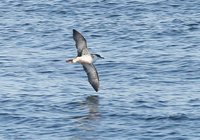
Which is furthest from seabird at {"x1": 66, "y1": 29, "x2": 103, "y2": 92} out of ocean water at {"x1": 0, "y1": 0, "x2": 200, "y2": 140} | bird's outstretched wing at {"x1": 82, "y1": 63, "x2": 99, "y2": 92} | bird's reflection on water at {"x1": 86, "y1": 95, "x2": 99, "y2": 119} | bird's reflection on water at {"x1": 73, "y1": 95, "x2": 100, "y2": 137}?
ocean water at {"x1": 0, "y1": 0, "x2": 200, "y2": 140}

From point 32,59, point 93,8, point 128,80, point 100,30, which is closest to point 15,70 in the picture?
point 32,59

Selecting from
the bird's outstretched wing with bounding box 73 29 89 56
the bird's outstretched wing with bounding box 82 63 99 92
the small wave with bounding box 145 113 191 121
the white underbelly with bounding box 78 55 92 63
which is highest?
the bird's outstretched wing with bounding box 73 29 89 56

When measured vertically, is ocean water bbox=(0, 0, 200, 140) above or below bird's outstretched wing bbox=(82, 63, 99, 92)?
below

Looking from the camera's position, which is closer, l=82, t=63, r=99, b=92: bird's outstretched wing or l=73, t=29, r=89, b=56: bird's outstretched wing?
l=73, t=29, r=89, b=56: bird's outstretched wing

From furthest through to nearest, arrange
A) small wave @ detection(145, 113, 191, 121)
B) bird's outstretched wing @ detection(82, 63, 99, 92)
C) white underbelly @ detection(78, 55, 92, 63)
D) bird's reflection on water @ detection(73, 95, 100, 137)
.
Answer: bird's outstretched wing @ detection(82, 63, 99, 92), white underbelly @ detection(78, 55, 92, 63), small wave @ detection(145, 113, 191, 121), bird's reflection on water @ detection(73, 95, 100, 137)

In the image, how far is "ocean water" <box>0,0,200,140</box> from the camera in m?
35.1

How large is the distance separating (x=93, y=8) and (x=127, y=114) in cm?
2253

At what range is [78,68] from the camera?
4534 centimetres

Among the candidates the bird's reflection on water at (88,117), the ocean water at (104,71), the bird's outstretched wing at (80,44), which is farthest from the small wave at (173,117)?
the bird's outstretched wing at (80,44)

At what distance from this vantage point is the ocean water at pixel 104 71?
35094 mm

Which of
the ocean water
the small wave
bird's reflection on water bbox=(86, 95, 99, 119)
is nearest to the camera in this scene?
the ocean water

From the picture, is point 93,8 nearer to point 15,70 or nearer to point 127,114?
point 15,70

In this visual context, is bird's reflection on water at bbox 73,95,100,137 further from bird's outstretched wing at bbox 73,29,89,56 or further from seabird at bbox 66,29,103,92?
bird's outstretched wing at bbox 73,29,89,56

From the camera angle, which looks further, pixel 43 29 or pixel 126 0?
pixel 126 0
